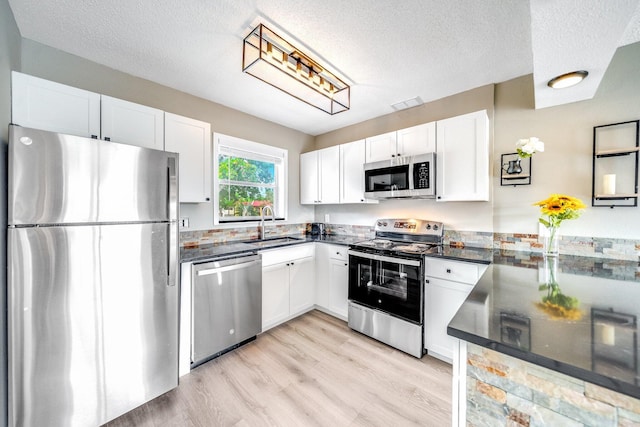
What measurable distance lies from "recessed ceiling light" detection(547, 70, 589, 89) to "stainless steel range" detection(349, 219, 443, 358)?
57.4 inches

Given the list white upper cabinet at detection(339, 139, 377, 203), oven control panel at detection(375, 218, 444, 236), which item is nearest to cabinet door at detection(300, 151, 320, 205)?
white upper cabinet at detection(339, 139, 377, 203)

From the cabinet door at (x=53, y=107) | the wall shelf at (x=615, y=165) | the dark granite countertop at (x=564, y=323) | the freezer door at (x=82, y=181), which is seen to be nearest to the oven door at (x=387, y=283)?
the dark granite countertop at (x=564, y=323)

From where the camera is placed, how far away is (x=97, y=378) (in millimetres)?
1503

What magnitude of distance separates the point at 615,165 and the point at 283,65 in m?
2.65

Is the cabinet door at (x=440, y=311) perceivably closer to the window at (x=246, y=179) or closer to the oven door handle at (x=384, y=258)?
the oven door handle at (x=384, y=258)

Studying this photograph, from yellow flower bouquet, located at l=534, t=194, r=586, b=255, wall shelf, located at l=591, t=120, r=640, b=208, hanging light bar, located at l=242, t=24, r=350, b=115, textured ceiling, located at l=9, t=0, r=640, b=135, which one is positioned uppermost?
textured ceiling, located at l=9, t=0, r=640, b=135

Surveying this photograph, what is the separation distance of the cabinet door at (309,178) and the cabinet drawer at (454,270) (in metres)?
1.84

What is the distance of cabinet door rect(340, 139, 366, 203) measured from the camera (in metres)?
3.09

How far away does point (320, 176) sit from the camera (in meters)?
3.53

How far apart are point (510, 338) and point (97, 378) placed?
218 centimetres

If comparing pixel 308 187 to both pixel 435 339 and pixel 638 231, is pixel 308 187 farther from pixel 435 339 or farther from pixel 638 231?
pixel 638 231

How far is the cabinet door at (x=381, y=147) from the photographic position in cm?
279

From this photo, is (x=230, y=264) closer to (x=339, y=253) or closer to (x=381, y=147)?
(x=339, y=253)

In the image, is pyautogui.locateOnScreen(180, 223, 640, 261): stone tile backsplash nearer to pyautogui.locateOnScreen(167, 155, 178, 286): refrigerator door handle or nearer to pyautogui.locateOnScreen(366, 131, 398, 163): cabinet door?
pyautogui.locateOnScreen(167, 155, 178, 286): refrigerator door handle
